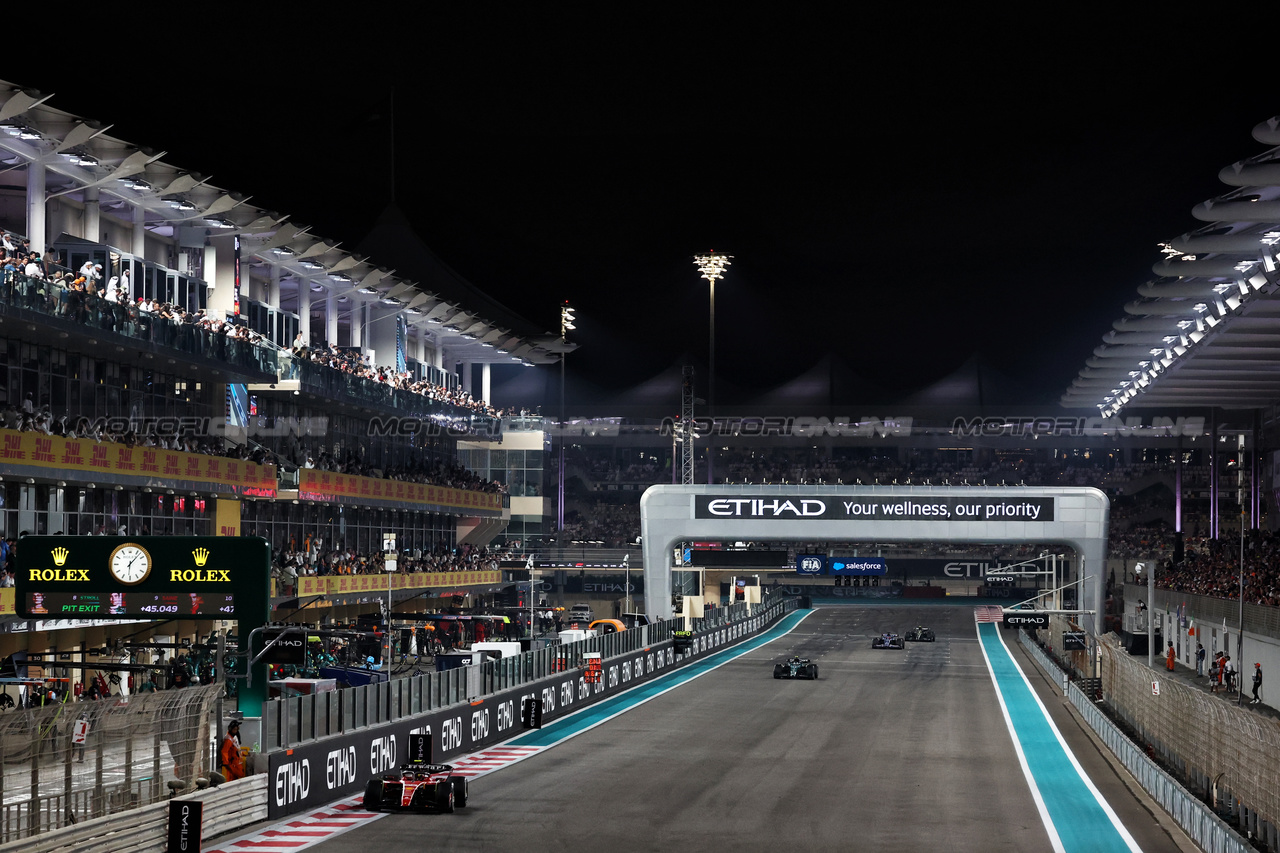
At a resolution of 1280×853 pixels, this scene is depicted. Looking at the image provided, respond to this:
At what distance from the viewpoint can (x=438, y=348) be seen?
76125mm

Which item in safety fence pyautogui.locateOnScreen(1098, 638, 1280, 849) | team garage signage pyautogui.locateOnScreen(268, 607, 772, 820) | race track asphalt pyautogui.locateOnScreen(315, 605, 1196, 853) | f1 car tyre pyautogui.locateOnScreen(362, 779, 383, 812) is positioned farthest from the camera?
f1 car tyre pyautogui.locateOnScreen(362, 779, 383, 812)

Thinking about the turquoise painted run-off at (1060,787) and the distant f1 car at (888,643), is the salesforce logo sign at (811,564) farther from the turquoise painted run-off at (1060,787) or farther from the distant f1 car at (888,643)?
the turquoise painted run-off at (1060,787)

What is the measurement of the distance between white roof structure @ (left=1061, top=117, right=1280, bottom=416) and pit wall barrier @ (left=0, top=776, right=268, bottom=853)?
68.9 feet

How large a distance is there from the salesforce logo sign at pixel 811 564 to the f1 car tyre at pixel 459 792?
4414 cm

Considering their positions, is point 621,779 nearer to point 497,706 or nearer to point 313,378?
point 497,706

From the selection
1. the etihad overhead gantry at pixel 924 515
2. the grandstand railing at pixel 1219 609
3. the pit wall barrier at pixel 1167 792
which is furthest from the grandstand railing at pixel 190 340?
the grandstand railing at pixel 1219 609

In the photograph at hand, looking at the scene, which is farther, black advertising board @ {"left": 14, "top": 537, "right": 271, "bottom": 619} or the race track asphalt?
the race track asphalt

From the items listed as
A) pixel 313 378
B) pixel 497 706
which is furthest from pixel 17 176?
pixel 497 706

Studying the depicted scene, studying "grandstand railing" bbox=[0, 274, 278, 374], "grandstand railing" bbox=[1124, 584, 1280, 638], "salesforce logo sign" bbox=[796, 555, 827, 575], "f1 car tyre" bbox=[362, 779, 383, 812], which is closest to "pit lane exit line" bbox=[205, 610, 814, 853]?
"f1 car tyre" bbox=[362, 779, 383, 812]

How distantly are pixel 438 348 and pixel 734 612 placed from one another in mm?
20602

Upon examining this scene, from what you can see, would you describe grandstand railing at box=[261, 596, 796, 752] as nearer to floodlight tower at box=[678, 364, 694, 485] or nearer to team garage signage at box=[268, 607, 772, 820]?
team garage signage at box=[268, 607, 772, 820]

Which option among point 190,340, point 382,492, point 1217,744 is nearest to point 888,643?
point 382,492

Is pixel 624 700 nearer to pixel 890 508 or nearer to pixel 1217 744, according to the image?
pixel 890 508

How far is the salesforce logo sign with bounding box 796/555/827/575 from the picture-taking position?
65475 mm
